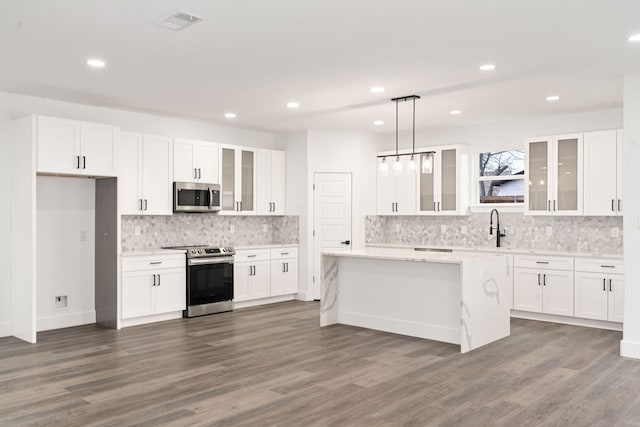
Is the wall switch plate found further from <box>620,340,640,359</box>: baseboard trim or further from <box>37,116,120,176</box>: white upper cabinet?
<box>620,340,640,359</box>: baseboard trim

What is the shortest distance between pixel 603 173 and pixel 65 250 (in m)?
6.87

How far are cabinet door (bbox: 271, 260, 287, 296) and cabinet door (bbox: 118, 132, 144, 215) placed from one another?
234cm

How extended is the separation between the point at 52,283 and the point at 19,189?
4.14 feet

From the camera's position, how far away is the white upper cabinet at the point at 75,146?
19.2ft

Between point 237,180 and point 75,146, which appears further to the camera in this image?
point 237,180

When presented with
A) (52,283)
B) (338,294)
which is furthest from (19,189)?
(338,294)

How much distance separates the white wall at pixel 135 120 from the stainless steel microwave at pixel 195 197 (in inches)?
34.8

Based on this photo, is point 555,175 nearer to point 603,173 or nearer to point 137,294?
point 603,173

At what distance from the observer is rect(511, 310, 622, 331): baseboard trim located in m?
6.45

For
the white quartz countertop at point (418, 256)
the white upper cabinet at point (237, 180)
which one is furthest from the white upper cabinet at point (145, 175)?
the white quartz countertop at point (418, 256)

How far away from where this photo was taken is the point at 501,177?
8.02 metres

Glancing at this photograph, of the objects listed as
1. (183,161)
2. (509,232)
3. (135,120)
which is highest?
(135,120)

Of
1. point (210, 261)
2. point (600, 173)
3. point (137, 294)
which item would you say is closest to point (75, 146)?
point (137, 294)

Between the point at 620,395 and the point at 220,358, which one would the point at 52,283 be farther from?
the point at 620,395
